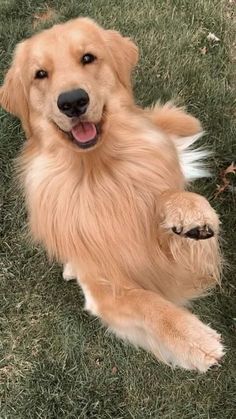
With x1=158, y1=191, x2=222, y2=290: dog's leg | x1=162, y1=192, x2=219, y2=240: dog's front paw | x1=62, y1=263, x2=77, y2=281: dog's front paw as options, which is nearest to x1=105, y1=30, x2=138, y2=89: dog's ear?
x1=158, y1=191, x2=222, y2=290: dog's leg

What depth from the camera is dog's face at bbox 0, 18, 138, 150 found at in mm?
2379

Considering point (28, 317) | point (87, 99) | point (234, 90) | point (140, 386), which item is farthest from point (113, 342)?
point (234, 90)

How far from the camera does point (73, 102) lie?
90.6 inches

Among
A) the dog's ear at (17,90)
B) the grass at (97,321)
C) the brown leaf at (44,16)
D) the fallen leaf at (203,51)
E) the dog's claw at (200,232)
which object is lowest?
the grass at (97,321)

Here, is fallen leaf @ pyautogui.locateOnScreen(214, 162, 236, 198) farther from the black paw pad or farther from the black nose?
the black nose

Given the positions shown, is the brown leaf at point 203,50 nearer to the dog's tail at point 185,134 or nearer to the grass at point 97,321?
the grass at point 97,321

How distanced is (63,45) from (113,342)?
1.88 meters

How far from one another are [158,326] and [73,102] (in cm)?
104

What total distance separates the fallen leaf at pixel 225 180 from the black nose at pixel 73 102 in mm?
1582

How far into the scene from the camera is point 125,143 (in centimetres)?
271

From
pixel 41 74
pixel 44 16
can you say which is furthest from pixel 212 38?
pixel 41 74

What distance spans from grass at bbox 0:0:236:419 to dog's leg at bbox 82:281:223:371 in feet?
2.79

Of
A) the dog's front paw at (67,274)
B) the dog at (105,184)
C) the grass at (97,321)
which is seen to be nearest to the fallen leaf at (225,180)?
the grass at (97,321)

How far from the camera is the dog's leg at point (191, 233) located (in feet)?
7.59
